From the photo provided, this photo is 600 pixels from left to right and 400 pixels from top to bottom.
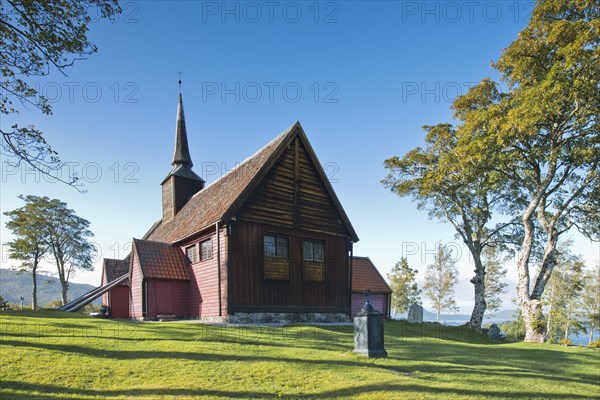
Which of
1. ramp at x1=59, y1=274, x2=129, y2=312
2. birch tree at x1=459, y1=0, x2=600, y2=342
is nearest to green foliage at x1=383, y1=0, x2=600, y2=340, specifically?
birch tree at x1=459, y1=0, x2=600, y2=342

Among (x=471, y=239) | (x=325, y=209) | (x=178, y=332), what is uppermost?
(x=325, y=209)

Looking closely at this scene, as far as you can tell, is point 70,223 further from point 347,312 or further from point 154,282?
point 347,312

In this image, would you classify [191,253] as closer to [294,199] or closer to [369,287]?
[294,199]

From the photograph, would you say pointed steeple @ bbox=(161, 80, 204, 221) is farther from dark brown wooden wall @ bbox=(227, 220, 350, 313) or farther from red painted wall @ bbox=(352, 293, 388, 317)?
red painted wall @ bbox=(352, 293, 388, 317)

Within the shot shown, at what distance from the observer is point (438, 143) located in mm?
29234

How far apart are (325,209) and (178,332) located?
1108 centimetres

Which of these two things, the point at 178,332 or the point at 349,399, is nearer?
the point at 349,399

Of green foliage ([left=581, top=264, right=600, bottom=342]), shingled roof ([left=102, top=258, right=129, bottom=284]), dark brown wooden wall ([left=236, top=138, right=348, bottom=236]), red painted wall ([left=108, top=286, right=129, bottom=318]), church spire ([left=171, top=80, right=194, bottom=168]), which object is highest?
church spire ([left=171, top=80, right=194, bottom=168])

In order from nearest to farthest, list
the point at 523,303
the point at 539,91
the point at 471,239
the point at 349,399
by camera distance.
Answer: the point at 349,399
the point at 539,91
the point at 523,303
the point at 471,239

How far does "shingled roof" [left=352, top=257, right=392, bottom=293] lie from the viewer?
32719mm

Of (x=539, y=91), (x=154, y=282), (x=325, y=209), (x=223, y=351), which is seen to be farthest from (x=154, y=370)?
(x=539, y=91)

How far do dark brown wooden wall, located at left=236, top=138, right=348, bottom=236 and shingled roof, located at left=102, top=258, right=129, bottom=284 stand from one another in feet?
57.6

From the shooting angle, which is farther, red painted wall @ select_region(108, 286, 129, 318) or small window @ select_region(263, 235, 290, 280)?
red painted wall @ select_region(108, 286, 129, 318)

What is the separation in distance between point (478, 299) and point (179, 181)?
24969 mm
